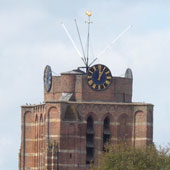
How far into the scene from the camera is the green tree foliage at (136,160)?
19162cm

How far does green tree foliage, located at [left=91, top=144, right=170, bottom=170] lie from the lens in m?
192

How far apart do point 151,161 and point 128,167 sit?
138 inches

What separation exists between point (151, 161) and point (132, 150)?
5037mm

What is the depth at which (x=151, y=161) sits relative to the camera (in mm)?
192625

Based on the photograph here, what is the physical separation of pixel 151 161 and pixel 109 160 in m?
5.76

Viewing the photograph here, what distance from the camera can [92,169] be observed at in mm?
197000

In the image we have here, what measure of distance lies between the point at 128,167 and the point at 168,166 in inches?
192

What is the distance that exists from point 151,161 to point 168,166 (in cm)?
303

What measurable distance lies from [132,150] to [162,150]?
3.78m

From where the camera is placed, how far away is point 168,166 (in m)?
190

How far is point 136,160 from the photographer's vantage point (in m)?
193

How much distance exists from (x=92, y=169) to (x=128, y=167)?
301 inches

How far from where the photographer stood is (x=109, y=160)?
19525 centimetres
